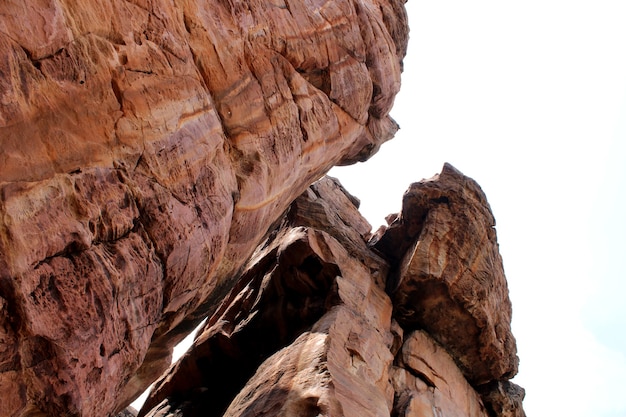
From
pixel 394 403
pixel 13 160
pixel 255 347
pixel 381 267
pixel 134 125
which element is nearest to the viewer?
pixel 13 160

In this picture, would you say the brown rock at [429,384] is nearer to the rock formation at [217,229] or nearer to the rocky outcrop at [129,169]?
the rock formation at [217,229]

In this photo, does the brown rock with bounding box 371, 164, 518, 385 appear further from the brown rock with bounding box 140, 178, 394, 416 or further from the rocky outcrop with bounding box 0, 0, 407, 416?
the rocky outcrop with bounding box 0, 0, 407, 416

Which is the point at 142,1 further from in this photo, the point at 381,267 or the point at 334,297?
the point at 381,267

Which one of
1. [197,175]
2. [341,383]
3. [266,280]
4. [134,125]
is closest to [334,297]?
[266,280]

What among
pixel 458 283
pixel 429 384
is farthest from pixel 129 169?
pixel 458 283

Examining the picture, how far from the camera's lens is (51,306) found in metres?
8.95

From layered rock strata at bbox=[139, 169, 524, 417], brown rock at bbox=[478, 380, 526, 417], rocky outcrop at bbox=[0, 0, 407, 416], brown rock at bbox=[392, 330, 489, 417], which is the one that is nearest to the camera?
rocky outcrop at bbox=[0, 0, 407, 416]

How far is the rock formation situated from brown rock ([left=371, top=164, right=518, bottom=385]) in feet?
0.24

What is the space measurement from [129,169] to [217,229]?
2.73m

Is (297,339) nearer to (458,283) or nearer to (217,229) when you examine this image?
(217,229)

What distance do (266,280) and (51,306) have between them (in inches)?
425

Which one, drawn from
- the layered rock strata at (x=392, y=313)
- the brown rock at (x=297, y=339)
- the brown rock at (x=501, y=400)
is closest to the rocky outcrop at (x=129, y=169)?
the brown rock at (x=297, y=339)

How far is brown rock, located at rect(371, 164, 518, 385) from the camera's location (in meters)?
19.9

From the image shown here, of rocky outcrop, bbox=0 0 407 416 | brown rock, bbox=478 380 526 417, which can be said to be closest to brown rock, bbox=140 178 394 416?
rocky outcrop, bbox=0 0 407 416
